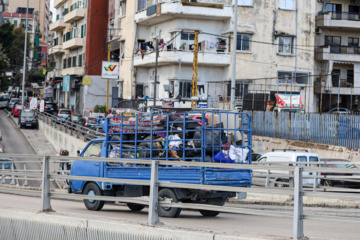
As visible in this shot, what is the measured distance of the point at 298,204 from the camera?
6527 millimetres

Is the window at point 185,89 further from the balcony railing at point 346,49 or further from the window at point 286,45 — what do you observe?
the balcony railing at point 346,49

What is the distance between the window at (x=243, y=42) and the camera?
4591 cm

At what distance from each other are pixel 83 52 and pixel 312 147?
40379 mm

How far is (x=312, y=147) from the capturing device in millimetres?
32188

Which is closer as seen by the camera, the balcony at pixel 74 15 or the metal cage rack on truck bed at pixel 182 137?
the metal cage rack on truck bed at pixel 182 137

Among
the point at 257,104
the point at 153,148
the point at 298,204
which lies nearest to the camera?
the point at 298,204

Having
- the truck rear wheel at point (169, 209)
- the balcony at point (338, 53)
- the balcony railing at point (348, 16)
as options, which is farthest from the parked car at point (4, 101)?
the truck rear wheel at point (169, 209)

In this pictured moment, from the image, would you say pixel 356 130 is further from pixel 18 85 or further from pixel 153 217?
pixel 18 85

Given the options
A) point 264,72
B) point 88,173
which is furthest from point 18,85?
point 88,173

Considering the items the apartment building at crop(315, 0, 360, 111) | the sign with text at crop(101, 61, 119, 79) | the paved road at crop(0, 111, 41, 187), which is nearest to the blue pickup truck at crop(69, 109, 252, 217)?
the paved road at crop(0, 111, 41, 187)

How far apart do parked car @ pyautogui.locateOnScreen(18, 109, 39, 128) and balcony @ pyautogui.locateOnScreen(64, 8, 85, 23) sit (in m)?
14.3

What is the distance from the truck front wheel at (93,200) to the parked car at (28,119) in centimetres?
4437

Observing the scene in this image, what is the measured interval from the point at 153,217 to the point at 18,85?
10172cm

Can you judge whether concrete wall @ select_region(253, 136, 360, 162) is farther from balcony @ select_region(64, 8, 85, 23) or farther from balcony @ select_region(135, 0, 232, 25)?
balcony @ select_region(64, 8, 85, 23)
